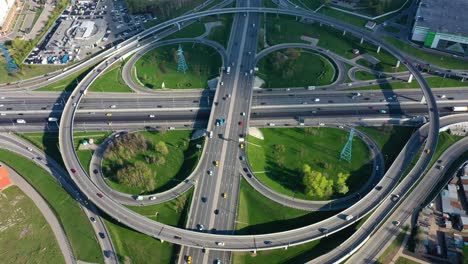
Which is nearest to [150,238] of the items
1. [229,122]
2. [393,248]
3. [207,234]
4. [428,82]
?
[207,234]

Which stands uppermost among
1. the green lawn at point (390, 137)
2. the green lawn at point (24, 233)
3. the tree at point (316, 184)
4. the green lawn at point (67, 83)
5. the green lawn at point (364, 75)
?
the green lawn at point (364, 75)

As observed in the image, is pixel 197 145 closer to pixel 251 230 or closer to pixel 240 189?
pixel 240 189

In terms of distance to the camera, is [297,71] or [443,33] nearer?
[297,71]

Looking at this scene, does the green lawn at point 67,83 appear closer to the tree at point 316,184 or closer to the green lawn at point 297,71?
the green lawn at point 297,71

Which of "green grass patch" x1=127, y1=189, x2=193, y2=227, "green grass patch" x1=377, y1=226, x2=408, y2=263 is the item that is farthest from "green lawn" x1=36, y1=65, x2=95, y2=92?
"green grass patch" x1=377, y1=226, x2=408, y2=263

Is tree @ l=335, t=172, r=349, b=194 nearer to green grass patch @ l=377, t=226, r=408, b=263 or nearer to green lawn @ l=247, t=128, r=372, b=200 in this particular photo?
green lawn @ l=247, t=128, r=372, b=200

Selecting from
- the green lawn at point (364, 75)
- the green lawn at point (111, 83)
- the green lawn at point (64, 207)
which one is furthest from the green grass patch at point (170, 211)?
the green lawn at point (364, 75)

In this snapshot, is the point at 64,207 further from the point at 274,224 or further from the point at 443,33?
the point at 443,33
